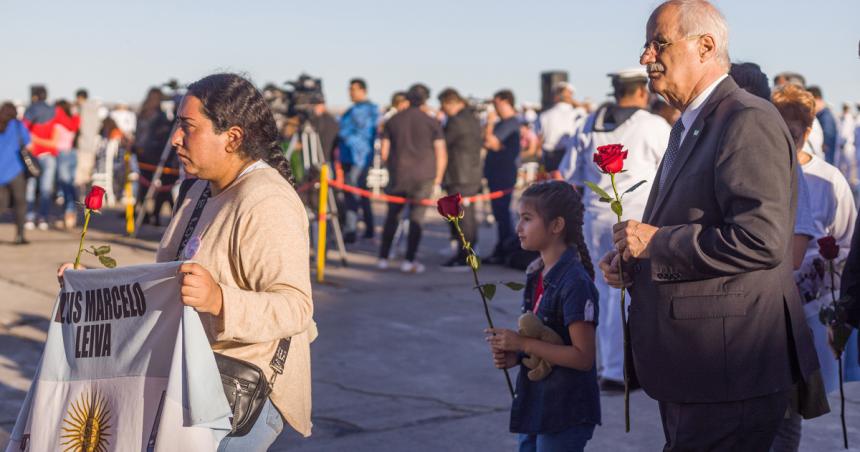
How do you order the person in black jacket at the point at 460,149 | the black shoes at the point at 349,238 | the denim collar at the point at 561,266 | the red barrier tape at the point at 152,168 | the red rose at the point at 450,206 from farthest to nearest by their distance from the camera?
the red barrier tape at the point at 152,168
the black shoes at the point at 349,238
the person in black jacket at the point at 460,149
the denim collar at the point at 561,266
the red rose at the point at 450,206

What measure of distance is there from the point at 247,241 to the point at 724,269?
127 centimetres

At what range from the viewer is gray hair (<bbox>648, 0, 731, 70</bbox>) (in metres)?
3.12

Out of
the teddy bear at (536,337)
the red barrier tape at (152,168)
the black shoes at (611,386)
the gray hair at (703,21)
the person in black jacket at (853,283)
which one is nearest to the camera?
the gray hair at (703,21)

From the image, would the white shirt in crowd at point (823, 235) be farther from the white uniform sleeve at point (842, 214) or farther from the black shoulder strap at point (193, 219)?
the black shoulder strap at point (193, 219)

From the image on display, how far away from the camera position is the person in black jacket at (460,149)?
13.0m

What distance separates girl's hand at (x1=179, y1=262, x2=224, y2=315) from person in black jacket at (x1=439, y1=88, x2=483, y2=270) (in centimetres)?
1008

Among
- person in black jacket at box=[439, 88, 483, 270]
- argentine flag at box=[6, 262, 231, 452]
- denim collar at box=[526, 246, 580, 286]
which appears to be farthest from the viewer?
person in black jacket at box=[439, 88, 483, 270]

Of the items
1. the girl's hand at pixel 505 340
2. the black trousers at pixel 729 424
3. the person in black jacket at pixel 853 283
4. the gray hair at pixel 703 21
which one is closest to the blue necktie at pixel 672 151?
the gray hair at pixel 703 21

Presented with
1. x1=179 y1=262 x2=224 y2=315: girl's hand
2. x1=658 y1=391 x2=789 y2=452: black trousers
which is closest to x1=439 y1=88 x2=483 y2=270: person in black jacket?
x1=658 y1=391 x2=789 y2=452: black trousers

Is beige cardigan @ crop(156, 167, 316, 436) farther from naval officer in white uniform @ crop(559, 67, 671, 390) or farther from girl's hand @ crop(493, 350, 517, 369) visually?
naval officer in white uniform @ crop(559, 67, 671, 390)

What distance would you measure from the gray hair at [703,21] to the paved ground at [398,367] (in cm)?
305

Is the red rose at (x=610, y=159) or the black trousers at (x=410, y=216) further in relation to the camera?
the black trousers at (x=410, y=216)

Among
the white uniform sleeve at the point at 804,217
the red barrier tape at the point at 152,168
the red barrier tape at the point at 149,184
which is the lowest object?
the red barrier tape at the point at 149,184

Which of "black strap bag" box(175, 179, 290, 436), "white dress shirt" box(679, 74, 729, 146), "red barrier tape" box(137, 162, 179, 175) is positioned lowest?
"red barrier tape" box(137, 162, 179, 175)
